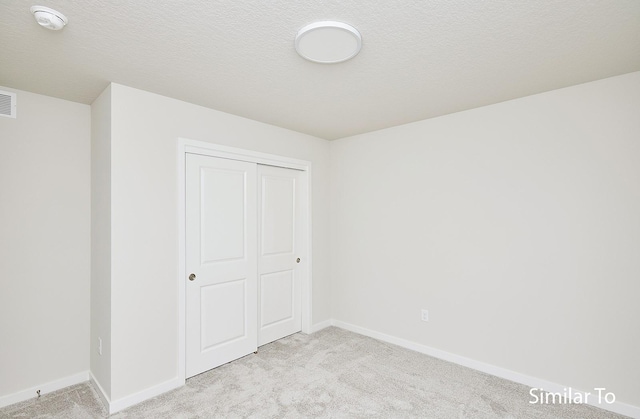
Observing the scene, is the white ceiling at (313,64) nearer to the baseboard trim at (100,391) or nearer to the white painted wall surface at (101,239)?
the white painted wall surface at (101,239)

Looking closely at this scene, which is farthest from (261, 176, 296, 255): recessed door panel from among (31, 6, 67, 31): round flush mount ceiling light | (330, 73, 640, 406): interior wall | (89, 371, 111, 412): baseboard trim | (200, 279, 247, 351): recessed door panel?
(31, 6, 67, 31): round flush mount ceiling light

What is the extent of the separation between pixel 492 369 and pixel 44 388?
3.86 meters

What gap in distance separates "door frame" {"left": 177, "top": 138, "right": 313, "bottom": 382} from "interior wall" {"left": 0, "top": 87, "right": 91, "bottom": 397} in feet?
2.93

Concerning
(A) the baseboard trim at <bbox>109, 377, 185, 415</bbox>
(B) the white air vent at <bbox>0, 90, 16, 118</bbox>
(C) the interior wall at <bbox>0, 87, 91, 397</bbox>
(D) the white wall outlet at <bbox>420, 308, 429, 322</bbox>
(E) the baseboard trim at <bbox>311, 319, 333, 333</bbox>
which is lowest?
(E) the baseboard trim at <bbox>311, 319, 333, 333</bbox>

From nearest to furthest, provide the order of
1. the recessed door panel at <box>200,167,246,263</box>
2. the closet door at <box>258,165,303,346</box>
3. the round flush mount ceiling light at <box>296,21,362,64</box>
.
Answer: the round flush mount ceiling light at <box>296,21,362,64</box> < the recessed door panel at <box>200,167,246,263</box> < the closet door at <box>258,165,303,346</box>

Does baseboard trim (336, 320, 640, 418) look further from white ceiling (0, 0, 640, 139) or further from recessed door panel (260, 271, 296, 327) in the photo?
white ceiling (0, 0, 640, 139)

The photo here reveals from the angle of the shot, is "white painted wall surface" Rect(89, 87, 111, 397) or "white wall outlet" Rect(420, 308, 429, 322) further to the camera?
"white wall outlet" Rect(420, 308, 429, 322)

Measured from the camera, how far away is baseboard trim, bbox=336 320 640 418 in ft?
7.39

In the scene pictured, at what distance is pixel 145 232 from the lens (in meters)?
2.50

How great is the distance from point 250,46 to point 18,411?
10.3 ft

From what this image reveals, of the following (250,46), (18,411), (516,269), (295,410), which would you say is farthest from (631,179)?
(18,411)

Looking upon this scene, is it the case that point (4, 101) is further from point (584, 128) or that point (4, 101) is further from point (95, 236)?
point (584, 128)

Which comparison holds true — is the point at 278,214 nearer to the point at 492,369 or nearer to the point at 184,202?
the point at 184,202

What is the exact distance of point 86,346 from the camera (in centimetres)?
278
